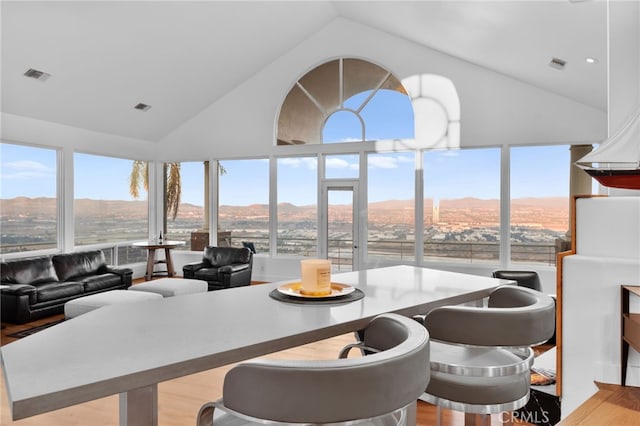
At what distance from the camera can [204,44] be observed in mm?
6746

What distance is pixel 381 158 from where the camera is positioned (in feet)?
24.7

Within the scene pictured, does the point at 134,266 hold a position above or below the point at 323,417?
below

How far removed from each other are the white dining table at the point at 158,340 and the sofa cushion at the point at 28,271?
16.5ft

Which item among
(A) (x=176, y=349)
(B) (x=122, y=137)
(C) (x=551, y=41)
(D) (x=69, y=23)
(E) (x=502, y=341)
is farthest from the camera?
(B) (x=122, y=137)

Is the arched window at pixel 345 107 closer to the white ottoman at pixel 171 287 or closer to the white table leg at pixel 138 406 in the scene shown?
the white ottoman at pixel 171 287

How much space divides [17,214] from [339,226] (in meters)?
4.88

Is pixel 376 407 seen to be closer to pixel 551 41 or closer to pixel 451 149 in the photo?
pixel 551 41

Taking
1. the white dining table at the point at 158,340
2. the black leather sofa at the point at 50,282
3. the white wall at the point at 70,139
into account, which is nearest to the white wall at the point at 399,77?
the white wall at the point at 70,139

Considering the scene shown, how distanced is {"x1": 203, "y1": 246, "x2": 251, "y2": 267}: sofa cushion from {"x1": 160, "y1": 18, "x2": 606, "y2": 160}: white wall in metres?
1.96

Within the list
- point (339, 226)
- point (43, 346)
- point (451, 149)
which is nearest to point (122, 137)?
point (339, 226)

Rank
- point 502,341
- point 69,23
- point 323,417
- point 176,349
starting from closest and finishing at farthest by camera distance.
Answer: point 323,417, point 176,349, point 502,341, point 69,23

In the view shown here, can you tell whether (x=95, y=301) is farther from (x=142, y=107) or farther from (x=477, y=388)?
(x=477, y=388)

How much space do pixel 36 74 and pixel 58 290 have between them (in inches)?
112

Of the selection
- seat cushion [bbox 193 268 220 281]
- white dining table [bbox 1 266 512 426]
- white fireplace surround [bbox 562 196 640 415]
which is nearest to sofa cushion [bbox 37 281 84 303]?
seat cushion [bbox 193 268 220 281]
